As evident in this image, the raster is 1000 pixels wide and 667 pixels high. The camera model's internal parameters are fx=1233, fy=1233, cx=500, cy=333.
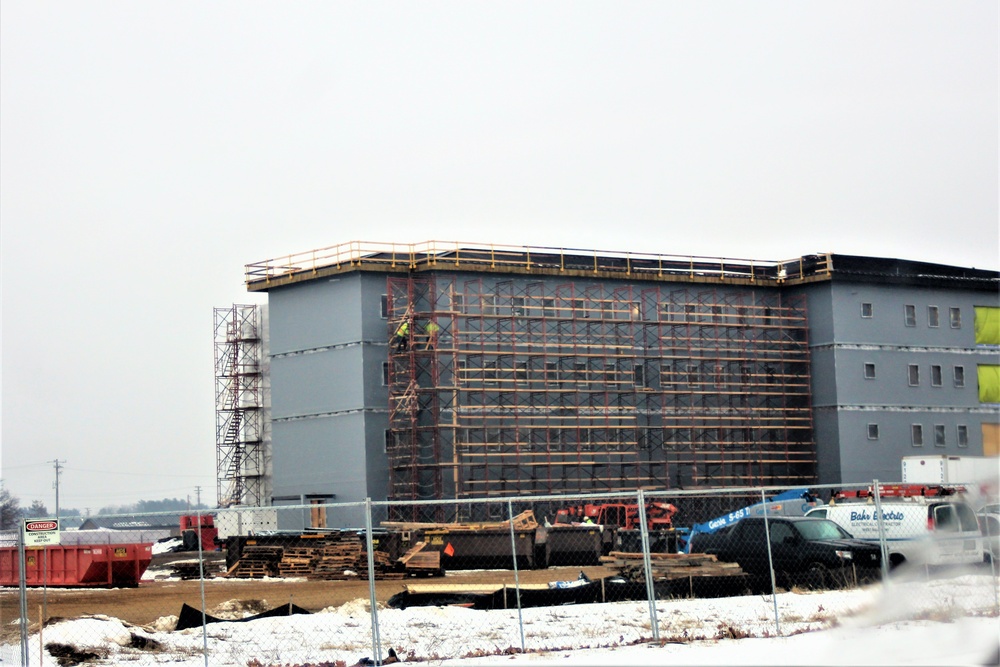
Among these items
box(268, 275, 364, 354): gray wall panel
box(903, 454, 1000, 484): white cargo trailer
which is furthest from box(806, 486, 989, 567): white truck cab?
box(268, 275, 364, 354): gray wall panel

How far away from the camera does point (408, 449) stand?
176ft

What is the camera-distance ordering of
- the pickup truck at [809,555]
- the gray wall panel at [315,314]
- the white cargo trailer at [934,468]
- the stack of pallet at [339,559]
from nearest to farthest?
the pickup truck at [809,555]
the stack of pallet at [339,559]
the white cargo trailer at [934,468]
the gray wall panel at [315,314]

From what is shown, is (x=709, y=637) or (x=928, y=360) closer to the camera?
(x=709, y=637)

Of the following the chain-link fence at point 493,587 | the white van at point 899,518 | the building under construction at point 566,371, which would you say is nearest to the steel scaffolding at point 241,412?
the building under construction at point 566,371

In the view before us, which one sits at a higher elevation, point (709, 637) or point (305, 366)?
point (305, 366)

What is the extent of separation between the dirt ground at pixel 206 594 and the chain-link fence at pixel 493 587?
13 cm

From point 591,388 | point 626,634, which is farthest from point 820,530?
point 591,388

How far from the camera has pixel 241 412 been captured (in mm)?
62594

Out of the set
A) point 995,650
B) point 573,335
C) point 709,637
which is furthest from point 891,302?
point 995,650

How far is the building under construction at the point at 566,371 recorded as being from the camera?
54219 millimetres

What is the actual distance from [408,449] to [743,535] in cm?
2824

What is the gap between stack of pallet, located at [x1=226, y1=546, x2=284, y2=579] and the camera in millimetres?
39031

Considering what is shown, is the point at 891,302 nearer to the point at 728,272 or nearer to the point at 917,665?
the point at 728,272

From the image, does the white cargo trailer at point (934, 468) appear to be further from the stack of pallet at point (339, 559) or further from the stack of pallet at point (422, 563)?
the stack of pallet at point (339, 559)
